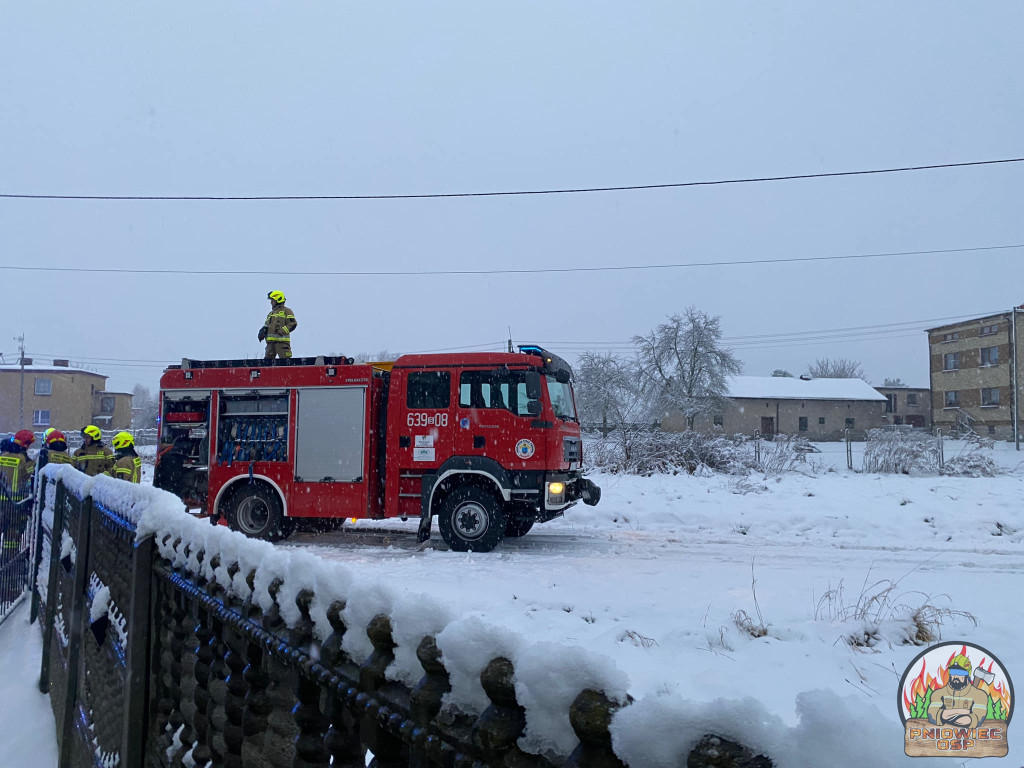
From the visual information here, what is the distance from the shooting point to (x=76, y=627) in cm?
385

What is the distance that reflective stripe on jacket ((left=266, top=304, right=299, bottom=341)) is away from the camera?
1178 centimetres

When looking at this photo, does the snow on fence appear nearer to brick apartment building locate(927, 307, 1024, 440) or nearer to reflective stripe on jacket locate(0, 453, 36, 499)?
reflective stripe on jacket locate(0, 453, 36, 499)

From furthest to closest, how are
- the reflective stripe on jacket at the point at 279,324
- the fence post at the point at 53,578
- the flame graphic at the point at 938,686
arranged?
the reflective stripe on jacket at the point at 279,324, the fence post at the point at 53,578, the flame graphic at the point at 938,686

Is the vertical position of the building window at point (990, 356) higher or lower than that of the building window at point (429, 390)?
higher

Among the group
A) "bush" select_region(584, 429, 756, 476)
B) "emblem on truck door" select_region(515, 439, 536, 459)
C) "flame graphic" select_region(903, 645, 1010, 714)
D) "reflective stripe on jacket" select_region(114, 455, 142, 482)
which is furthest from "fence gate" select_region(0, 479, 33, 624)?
"bush" select_region(584, 429, 756, 476)

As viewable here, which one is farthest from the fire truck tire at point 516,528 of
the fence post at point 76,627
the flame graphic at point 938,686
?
the flame graphic at point 938,686

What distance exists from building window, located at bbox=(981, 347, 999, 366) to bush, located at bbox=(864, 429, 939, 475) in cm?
3037

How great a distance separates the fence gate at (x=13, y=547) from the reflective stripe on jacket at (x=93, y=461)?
0.65m

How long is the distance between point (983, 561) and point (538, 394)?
6131 millimetres

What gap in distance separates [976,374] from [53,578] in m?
51.2

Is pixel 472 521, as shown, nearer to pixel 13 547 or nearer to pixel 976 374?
pixel 13 547

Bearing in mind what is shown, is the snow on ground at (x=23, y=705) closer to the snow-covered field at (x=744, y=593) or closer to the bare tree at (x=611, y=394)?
the snow-covered field at (x=744, y=593)

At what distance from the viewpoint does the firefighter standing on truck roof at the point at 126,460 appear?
8.20 meters

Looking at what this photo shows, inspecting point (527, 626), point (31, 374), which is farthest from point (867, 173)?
point (31, 374)
